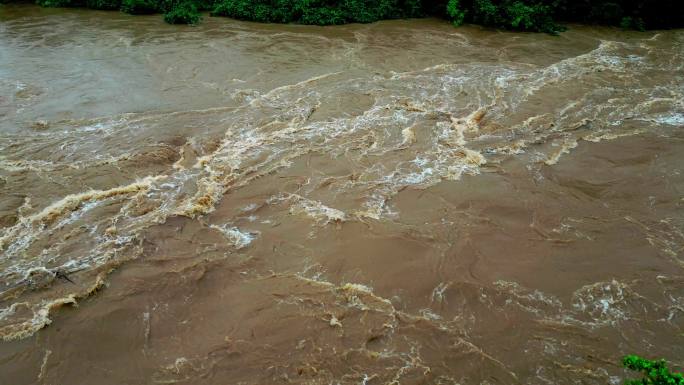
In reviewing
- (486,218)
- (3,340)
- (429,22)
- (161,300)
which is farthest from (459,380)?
(429,22)

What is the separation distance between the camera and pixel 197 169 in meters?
7.29

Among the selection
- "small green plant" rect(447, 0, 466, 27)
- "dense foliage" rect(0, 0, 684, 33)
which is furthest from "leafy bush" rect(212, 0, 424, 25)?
"small green plant" rect(447, 0, 466, 27)

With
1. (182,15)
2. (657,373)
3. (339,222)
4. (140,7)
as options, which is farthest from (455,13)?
(657,373)

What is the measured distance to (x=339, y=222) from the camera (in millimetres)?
6121

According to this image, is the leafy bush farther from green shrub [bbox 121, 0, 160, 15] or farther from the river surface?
the river surface

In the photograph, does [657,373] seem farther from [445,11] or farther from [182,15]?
[182,15]

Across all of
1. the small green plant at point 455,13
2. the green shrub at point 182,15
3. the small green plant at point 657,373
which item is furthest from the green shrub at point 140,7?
the small green plant at point 657,373

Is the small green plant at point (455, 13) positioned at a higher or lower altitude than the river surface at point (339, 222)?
higher

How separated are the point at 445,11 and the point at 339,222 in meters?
11.6

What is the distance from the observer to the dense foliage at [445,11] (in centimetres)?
1405

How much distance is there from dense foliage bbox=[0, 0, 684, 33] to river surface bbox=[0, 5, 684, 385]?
3582 mm

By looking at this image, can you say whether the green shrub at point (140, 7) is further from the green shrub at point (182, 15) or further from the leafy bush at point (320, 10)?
the leafy bush at point (320, 10)

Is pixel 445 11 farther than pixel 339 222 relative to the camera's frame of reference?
Yes

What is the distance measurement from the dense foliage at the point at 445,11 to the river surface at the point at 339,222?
11.8 feet
